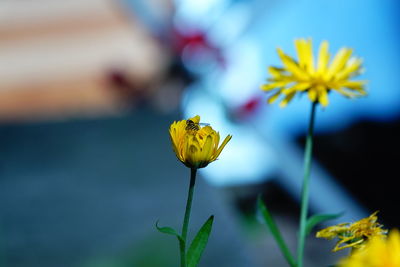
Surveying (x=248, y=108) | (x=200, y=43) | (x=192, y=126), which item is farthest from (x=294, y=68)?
(x=200, y=43)

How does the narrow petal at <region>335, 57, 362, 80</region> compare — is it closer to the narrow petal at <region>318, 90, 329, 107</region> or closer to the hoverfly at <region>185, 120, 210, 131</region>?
the narrow petal at <region>318, 90, 329, 107</region>

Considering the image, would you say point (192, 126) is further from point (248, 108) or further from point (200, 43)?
point (200, 43)

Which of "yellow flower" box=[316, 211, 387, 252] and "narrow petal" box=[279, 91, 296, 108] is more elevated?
"narrow petal" box=[279, 91, 296, 108]

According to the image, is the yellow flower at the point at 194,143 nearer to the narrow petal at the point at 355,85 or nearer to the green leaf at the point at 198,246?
the green leaf at the point at 198,246

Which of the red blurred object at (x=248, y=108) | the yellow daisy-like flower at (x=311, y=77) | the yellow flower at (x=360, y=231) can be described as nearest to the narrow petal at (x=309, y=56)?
Answer: the yellow daisy-like flower at (x=311, y=77)

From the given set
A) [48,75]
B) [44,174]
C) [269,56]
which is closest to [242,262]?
[44,174]

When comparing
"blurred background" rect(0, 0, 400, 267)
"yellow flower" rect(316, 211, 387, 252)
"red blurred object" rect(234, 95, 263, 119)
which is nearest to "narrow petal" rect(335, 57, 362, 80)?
"yellow flower" rect(316, 211, 387, 252)
